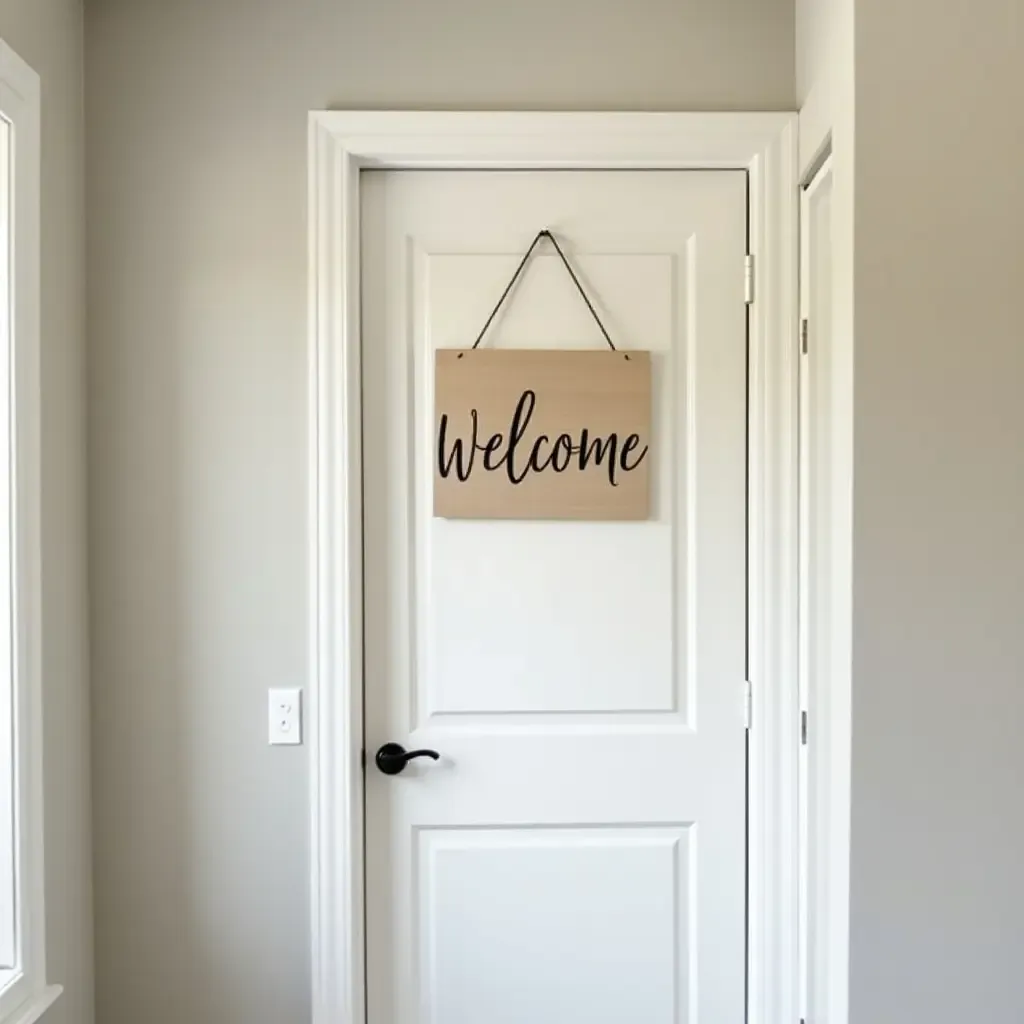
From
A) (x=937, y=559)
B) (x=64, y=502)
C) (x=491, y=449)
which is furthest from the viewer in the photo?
(x=491, y=449)

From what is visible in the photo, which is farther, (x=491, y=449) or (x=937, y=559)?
(x=491, y=449)

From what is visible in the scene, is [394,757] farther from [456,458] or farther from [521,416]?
[521,416]

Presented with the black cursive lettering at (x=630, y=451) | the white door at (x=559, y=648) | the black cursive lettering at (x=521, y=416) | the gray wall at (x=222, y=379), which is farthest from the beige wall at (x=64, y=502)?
the black cursive lettering at (x=630, y=451)

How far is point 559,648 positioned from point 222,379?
0.77 meters

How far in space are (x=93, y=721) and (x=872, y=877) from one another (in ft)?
4.30

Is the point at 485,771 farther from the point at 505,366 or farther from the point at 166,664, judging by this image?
the point at 505,366

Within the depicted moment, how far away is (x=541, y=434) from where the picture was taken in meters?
1.63

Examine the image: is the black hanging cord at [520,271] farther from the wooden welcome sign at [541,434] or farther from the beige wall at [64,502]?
the beige wall at [64,502]

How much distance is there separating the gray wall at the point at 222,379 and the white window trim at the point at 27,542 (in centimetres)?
20

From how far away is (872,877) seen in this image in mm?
1304

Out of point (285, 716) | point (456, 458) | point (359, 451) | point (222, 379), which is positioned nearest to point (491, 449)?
point (456, 458)

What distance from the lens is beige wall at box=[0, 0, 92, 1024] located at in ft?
4.81

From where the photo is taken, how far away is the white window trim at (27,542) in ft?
4.48

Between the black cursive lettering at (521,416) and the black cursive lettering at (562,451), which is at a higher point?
the black cursive lettering at (521,416)
